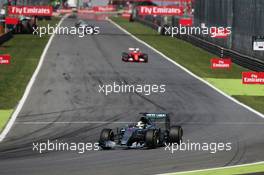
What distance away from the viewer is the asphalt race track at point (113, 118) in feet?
60.2

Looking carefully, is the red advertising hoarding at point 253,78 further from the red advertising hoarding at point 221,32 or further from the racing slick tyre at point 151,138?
the racing slick tyre at point 151,138

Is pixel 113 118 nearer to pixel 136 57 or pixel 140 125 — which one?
A: pixel 140 125

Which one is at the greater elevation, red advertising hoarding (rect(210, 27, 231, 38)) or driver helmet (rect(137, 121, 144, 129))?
driver helmet (rect(137, 121, 144, 129))

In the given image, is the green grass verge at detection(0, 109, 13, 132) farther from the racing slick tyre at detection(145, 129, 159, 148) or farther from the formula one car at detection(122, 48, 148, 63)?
the formula one car at detection(122, 48, 148, 63)

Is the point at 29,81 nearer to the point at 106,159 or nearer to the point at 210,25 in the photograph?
the point at 106,159

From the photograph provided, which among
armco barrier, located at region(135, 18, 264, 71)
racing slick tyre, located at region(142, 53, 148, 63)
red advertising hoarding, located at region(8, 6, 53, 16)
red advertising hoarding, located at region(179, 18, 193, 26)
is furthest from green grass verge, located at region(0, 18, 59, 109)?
red advertising hoarding, located at region(179, 18, 193, 26)

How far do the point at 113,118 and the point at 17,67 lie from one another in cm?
1855

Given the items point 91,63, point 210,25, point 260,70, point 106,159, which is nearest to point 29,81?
point 91,63

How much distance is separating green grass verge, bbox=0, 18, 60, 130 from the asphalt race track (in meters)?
0.69

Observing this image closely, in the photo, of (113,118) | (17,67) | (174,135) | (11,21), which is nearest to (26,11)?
(11,21)

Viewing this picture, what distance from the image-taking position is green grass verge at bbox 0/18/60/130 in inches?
1233

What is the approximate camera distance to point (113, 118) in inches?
1064

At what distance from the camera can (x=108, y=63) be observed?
4738 cm

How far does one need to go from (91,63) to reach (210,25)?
1707 cm
